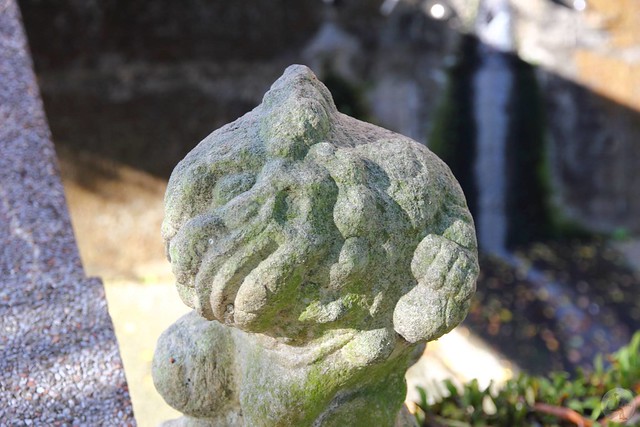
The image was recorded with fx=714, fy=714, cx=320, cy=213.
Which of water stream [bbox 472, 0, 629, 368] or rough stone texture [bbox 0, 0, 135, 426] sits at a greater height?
rough stone texture [bbox 0, 0, 135, 426]

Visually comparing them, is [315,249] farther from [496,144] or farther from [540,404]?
[496,144]

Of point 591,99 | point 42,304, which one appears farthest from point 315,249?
point 591,99

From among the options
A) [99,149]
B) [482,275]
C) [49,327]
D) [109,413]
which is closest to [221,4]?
[99,149]

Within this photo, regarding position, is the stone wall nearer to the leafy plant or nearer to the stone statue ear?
the leafy plant

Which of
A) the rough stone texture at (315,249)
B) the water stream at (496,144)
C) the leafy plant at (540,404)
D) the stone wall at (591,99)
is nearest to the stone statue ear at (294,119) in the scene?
the rough stone texture at (315,249)

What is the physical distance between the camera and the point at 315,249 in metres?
1.50

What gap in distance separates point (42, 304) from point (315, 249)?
1.30 meters

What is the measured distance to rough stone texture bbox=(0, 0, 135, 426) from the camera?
2072 mm

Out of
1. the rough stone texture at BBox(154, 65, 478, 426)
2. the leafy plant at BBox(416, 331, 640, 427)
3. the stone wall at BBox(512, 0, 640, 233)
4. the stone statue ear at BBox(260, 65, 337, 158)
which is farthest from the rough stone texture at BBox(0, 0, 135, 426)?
the stone wall at BBox(512, 0, 640, 233)

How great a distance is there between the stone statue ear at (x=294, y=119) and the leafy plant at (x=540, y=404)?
4.98 feet

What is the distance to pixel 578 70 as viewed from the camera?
18.5 feet

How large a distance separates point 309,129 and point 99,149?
3969 millimetres

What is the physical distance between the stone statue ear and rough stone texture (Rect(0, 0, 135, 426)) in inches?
39.3

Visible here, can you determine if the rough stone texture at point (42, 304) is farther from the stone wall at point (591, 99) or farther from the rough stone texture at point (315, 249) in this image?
the stone wall at point (591, 99)
